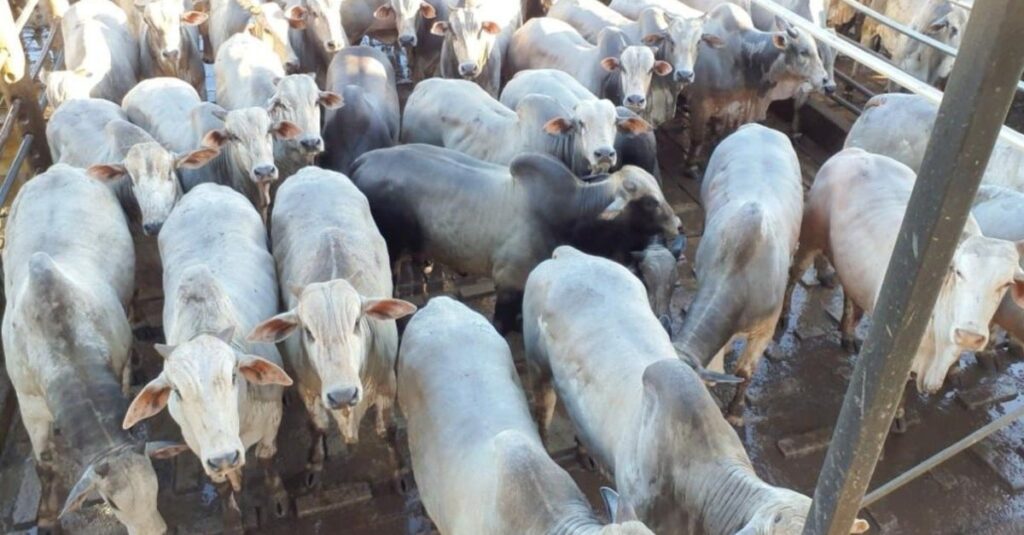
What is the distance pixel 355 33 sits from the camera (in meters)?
9.94

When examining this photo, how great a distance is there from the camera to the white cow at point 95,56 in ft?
24.3

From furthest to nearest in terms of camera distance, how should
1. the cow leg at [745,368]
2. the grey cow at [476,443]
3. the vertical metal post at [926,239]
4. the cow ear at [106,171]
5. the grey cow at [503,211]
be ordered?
the cow ear at [106,171]
the grey cow at [503,211]
the cow leg at [745,368]
the grey cow at [476,443]
the vertical metal post at [926,239]

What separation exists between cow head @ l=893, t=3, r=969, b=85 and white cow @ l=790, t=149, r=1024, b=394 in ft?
9.98

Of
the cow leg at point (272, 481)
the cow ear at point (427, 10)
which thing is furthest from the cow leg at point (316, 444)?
the cow ear at point (427, 10)

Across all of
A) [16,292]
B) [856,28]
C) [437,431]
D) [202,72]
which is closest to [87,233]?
[16,292]

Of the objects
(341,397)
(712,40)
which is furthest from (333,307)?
(712,40)

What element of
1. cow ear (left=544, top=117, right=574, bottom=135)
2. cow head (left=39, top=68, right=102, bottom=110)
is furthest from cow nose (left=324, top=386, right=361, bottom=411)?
cow head (left=39, top=68, right=102, bottom=110)

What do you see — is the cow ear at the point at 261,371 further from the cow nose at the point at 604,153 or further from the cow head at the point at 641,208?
the cow nose at the point at 604,153

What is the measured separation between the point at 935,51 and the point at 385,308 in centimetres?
657

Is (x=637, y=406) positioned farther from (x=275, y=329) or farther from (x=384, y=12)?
(x=384, y=12)

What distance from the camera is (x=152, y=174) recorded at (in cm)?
578

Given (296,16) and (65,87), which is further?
(296,16)

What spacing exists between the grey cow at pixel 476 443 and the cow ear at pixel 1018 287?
8.74ft

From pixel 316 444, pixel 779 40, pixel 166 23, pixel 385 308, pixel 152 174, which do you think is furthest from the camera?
pixel 166 23
